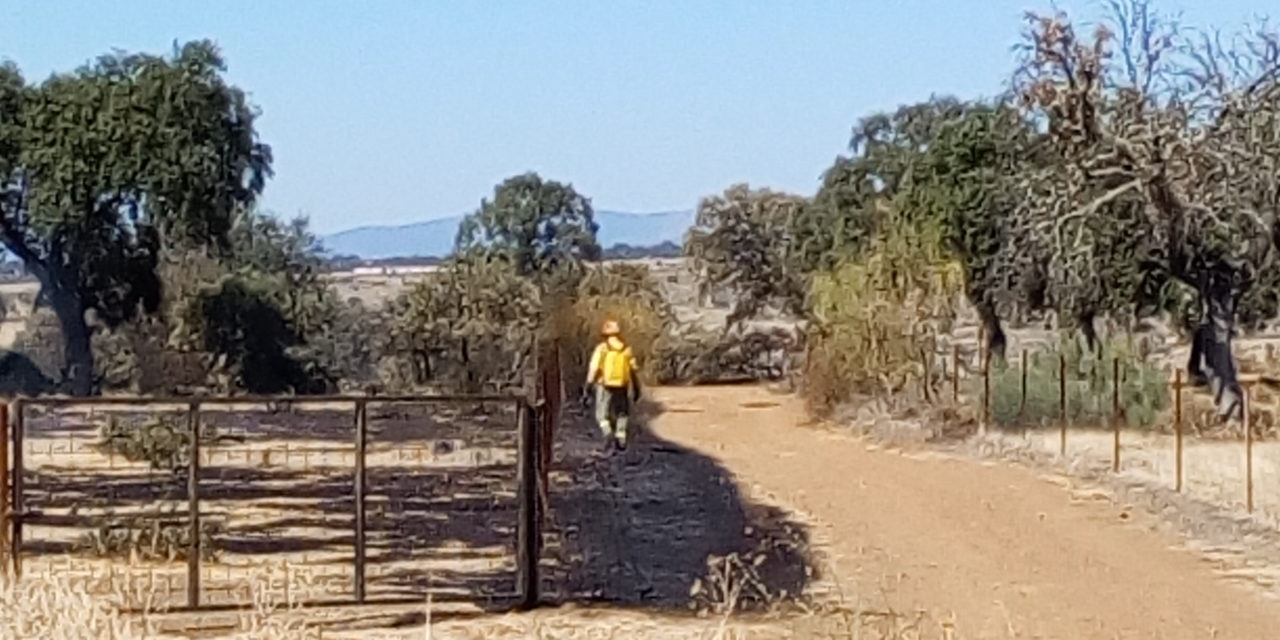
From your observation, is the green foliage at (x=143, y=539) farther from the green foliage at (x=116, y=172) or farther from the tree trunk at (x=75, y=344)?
the tree trunk at (x=75, y=344)

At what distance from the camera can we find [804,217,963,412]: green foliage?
33.5 m

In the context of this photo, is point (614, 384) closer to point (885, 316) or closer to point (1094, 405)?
point (1094, 405)

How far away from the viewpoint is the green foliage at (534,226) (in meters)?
55.5

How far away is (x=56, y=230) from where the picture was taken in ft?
129

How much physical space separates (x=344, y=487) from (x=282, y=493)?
0.82m

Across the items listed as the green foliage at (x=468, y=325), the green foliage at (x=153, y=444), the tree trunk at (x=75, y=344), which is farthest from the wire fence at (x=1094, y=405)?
the tree trunk at (x=75, y=344)

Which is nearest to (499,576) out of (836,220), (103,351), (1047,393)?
(1047,393)

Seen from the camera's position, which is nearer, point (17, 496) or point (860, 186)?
point (17, 496)

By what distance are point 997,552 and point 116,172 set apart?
24.1 m

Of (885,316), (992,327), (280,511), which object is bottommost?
(280,511)

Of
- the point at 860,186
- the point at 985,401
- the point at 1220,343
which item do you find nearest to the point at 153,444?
the point at 985,401

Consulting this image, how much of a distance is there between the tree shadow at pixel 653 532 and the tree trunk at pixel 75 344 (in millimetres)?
14665

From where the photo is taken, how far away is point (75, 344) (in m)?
39.9

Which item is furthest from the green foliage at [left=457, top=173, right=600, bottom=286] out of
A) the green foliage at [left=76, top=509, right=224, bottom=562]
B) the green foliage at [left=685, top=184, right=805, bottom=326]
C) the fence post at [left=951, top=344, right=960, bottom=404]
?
the green foliage at [left=76, top=509, right=224, bottom=562]
